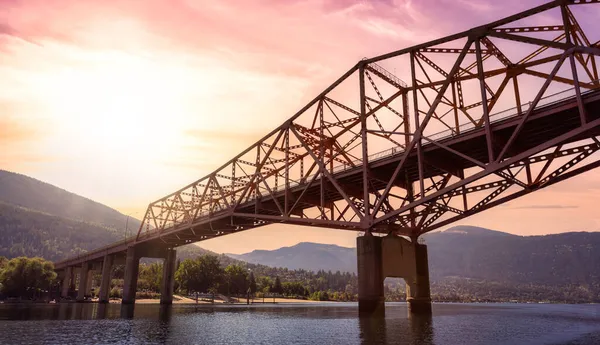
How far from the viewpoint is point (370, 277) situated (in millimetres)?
40000

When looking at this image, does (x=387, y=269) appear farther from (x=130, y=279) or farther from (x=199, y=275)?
(x=199, y=275)

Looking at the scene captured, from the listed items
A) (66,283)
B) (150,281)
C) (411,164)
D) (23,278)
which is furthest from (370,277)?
(150,281)

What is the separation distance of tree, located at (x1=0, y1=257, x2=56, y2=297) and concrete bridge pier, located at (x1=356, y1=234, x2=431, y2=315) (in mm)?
99264

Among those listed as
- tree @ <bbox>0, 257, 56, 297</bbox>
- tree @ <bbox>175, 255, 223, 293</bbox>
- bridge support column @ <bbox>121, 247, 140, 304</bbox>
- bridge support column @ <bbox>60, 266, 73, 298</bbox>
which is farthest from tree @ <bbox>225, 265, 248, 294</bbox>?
bridge support column @ <bbox>121, 247, 140, 304</bbox>

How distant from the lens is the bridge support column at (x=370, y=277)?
40.0 m

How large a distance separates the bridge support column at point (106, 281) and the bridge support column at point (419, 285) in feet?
258

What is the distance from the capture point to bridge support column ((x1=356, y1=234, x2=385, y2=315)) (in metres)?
40.0

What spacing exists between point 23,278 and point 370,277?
104 metres

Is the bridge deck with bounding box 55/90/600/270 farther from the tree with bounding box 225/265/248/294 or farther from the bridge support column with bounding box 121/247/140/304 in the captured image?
the tree with bounding box 225/265/248/294

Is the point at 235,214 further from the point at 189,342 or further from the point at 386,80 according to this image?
the point at 189,342

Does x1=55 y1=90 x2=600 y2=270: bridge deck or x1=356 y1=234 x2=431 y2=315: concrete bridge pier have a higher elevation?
x1=55 y1=90 x2=600 y2=270: bridge deck

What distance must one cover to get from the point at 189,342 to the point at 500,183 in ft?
98.8

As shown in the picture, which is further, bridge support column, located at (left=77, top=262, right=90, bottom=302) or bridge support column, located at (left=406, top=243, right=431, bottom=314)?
bridge support column, located at (left=77, top=262, right=90, bottom=302)

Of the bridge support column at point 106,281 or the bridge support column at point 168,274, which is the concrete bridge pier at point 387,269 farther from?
the bridge support column at point 106,281
